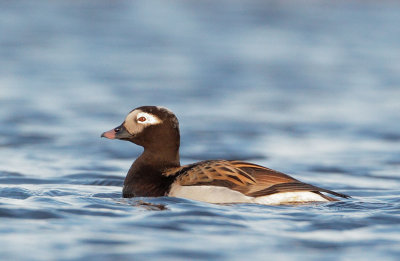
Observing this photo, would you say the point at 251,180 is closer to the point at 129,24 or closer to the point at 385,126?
the point at 385,126

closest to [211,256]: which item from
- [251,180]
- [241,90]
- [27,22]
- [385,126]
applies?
[251,180]

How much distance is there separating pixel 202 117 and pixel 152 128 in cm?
768

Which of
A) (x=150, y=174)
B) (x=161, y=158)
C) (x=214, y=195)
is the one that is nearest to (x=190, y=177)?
(x=214, y=195)

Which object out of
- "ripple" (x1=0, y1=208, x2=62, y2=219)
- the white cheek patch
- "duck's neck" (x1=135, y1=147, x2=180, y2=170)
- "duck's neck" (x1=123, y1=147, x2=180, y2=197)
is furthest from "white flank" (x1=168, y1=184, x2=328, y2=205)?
"ripple" (x1=0, y1=208, x2=62, y2=219)

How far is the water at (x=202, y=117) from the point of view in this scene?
8.45 meters

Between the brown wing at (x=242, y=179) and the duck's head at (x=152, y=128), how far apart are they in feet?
2.17

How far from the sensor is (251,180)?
9914 millimetres

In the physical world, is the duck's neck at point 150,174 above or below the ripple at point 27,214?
above

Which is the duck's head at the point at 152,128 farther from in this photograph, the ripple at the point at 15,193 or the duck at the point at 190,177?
the ripple at the point at 15,193

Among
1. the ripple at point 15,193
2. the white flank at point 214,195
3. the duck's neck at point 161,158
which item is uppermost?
the duck's neck at point 161,158

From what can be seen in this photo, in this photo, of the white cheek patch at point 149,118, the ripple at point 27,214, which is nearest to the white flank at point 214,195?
the white cheek patch at point 149,118

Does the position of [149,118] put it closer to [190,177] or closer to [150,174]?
[150,174]

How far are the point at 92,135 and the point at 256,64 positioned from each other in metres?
11.4

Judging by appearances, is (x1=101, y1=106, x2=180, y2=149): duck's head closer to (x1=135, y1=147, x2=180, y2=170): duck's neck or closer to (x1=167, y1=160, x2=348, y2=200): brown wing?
(x1=135, y1=147, x2=180, y2=170): duck's neck
